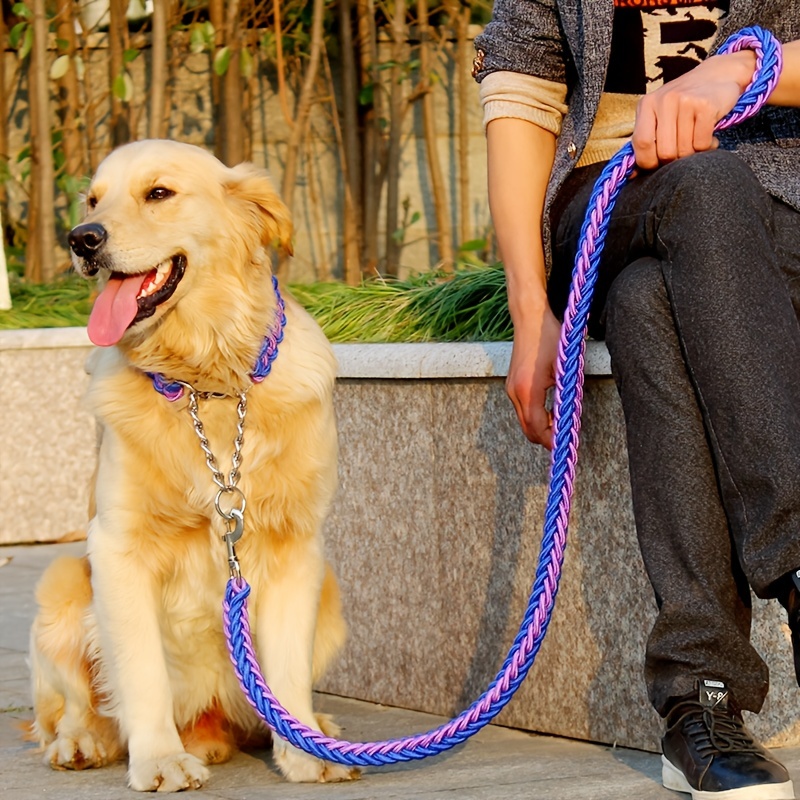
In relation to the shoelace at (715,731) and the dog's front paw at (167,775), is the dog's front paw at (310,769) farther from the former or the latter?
the shoelace at (715,731)

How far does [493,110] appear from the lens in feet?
9.48

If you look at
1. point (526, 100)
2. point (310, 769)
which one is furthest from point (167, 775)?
point (526, 100)

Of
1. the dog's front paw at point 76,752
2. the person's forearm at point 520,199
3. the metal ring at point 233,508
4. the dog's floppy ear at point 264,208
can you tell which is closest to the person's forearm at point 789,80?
the person's forearm at point 520,199

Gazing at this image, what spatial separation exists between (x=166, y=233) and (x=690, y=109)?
114cm

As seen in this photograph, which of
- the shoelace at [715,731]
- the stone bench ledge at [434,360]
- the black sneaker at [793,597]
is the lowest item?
the shoelace at [715,731]

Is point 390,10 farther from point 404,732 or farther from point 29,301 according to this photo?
point 404,732

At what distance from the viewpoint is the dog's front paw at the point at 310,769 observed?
2.77m

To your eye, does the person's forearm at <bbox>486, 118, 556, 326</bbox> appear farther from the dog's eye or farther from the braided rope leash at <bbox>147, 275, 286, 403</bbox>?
the dog's eye

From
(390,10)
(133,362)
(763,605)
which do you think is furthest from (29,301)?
(763,605)

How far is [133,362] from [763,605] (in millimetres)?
1375

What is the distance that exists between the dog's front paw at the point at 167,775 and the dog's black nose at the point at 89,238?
1.01 meters

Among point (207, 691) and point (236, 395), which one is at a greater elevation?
point (236, 395)

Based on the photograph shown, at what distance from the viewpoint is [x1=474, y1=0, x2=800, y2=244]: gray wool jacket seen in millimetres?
2570

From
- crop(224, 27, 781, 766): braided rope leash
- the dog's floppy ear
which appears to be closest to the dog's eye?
the dog's floppy ear
